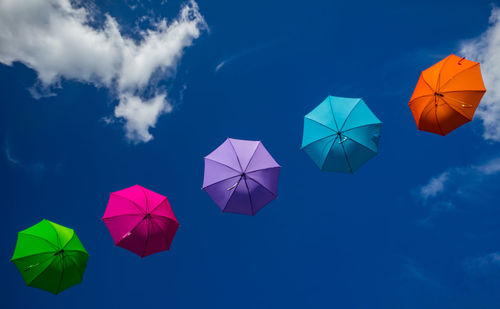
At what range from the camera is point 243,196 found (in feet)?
64.0

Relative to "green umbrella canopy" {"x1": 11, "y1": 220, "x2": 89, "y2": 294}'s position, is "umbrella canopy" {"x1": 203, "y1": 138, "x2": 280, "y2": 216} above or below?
above

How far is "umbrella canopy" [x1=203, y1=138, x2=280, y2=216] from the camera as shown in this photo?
1923cm

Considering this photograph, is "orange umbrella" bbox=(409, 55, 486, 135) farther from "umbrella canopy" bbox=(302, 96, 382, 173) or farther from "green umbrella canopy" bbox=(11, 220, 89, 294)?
"green umbrella canopy" bbox=(11, 220, 89, 294)

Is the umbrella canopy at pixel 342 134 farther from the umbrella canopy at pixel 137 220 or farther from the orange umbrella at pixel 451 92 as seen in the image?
the umbrella canopy at pixel 137 220

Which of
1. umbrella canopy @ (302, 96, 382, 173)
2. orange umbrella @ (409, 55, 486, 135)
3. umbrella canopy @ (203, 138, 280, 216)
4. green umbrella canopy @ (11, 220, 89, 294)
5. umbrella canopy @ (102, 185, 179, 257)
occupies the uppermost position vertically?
orange umbrella @ (409, 55, 486, 135)

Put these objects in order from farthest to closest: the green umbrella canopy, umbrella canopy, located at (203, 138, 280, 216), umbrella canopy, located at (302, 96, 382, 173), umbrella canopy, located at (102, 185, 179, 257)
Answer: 1. umbrella canopy, located at (203, 138, 280, 216)
2. umbrella canopy, located at (102, 185, 179, 257)
3. umbrella canopy, located at (302, 96, 382, 173)
4. the green umbrella canopy

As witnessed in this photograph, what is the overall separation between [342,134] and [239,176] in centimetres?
640

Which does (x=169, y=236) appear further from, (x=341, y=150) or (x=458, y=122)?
(x=458, y=122)

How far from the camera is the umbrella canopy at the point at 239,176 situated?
63.1 feet

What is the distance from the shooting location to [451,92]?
1864 cm

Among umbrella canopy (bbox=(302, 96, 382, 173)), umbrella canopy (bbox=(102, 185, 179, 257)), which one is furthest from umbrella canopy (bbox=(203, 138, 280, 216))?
umbrella canopy (bbox=(102, 185, 179, 257))

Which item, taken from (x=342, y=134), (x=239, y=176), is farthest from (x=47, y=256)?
(x=342, y=134)

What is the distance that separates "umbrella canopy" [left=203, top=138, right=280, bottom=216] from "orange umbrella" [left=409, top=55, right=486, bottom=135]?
9.56m

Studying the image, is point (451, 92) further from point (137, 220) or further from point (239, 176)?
point (137, 220)
